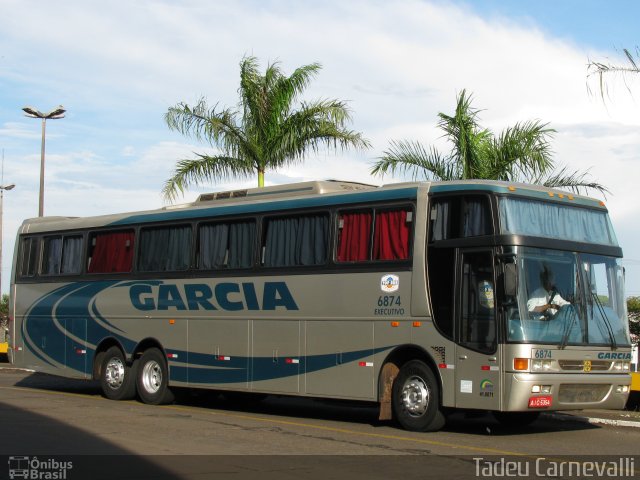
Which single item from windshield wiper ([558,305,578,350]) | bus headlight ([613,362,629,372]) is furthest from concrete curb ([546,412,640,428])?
windshield wiper ([558,305,578,350])

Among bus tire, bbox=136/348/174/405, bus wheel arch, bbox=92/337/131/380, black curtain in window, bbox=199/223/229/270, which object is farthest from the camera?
bus wheel arch, bbox=92/337/131/380

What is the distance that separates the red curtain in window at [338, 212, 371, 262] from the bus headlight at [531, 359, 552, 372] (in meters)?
3.19

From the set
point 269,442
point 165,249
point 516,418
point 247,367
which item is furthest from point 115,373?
point 516,418

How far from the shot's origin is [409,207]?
15.2m

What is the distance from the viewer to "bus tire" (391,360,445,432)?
1462 centimetres

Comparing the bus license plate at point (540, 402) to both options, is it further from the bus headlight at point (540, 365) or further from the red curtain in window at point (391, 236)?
the red curtain in window at point (391, 236)

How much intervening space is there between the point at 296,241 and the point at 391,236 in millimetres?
2120

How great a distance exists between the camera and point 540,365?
13.8 m

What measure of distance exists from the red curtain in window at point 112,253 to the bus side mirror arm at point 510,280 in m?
8.89

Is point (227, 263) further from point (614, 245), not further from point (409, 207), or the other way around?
point (614, 245)

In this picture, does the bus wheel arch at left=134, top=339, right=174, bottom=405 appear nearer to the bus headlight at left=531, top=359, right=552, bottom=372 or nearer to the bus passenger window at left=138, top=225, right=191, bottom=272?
the bus passenger window at left=138, top=225, right=191, bottom=272

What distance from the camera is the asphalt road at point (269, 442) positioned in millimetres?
10648

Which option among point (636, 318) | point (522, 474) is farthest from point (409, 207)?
point (636, 318)

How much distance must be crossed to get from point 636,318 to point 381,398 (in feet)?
85.0
